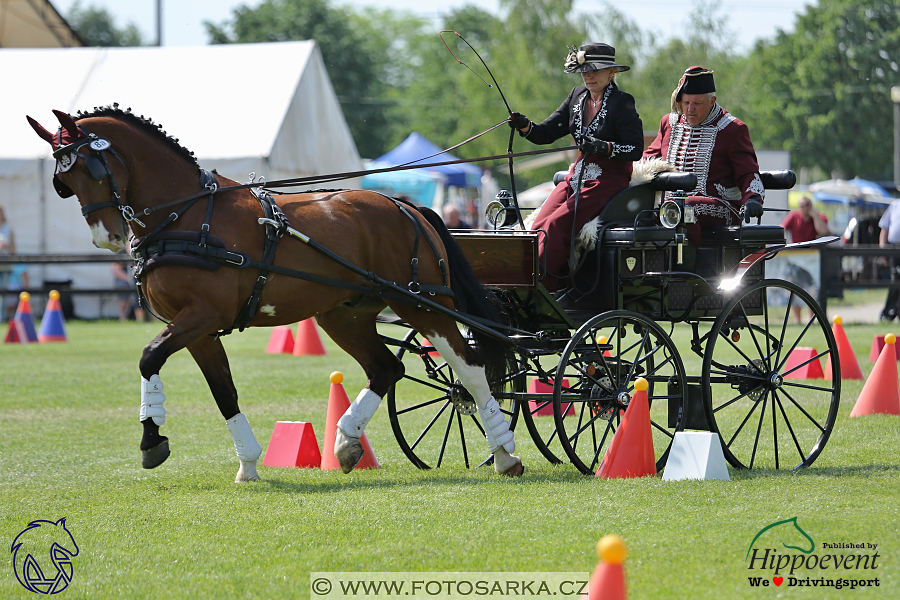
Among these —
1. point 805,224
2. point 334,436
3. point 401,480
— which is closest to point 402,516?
point 401,480

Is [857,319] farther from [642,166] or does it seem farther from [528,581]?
[528,581]

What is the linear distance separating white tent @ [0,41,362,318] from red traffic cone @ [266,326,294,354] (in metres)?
5.12

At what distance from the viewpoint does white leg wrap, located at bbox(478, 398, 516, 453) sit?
20.2ft

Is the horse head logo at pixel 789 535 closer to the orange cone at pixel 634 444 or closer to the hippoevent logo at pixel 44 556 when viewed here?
the orange cone at pixel 634 444

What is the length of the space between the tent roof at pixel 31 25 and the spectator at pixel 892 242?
25146mm

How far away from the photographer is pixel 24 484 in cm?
617

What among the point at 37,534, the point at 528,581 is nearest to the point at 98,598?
the point at 37,534

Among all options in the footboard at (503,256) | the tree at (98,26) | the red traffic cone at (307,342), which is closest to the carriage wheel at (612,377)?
the footboard at (503,256)

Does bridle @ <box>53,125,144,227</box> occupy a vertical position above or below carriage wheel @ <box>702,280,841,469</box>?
above

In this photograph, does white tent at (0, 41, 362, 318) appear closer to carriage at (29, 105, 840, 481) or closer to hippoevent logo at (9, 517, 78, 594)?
carriage at (29, 105, 840, 481)

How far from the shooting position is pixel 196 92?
64.3 feet

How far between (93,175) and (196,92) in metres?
14.8

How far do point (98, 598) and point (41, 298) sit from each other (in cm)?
1674

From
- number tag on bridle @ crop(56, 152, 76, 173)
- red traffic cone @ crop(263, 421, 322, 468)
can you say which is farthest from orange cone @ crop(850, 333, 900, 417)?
number tag on bridle @ crop(56, 152, 76, 173)
